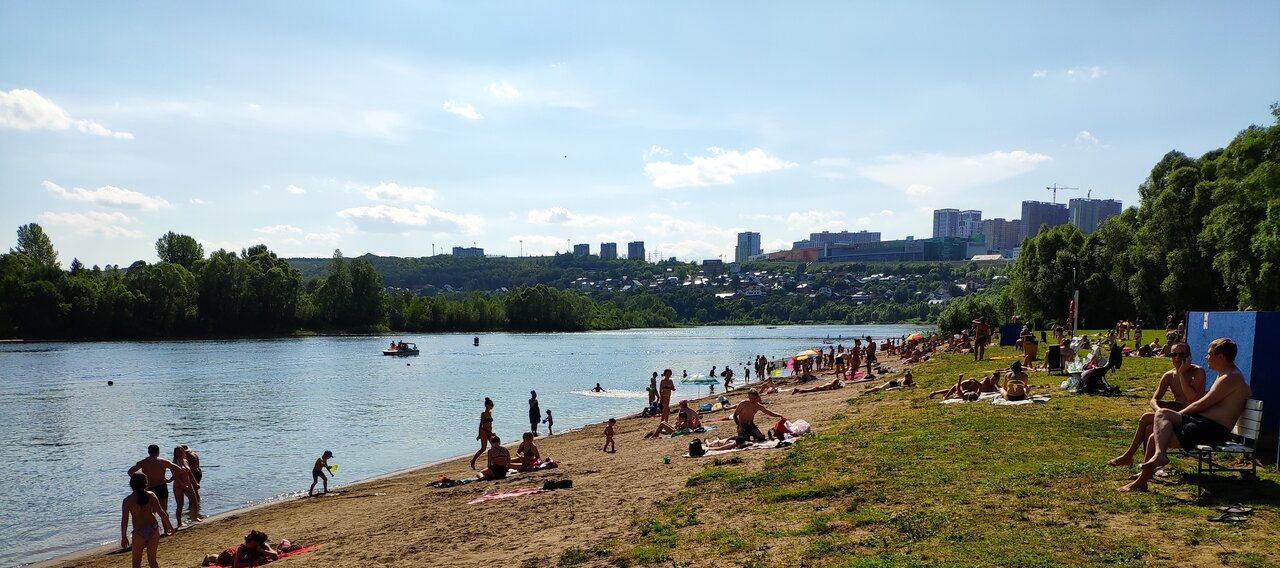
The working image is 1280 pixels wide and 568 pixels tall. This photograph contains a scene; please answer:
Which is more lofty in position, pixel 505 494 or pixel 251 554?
pixel 505 494

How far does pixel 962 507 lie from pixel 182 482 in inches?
615

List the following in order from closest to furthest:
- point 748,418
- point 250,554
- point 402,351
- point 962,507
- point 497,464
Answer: point 962,507, point 250,554, point 748,418, point 497,464, point 402,351

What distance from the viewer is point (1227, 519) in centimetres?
→ 712

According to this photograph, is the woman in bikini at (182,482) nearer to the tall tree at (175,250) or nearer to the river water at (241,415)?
the river water at (241,415)

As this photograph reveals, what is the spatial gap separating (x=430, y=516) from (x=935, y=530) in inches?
355

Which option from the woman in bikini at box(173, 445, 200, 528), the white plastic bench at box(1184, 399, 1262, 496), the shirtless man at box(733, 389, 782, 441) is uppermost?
the white plastic bench at box(1184, 399, 1262, 496)

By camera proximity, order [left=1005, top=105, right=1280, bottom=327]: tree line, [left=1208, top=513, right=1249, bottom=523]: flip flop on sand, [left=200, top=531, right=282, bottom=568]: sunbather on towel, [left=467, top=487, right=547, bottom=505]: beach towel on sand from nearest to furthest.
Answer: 1. [left=1208, top=513, right=1249, bottom=523]: flip flop on sand
2. [left=200, top=531, right=282, bottom=568]: sunbather on towel
3. [left=467, top=487, right=547, bottom=505]: beach towel on sand
4. [left=1005, top=105, right=1280, bottom=327]: tree line

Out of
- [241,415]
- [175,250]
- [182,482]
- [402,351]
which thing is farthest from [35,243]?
[182,482]

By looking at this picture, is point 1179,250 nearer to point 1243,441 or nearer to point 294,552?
point 1243,441

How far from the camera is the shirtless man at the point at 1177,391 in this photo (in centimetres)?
877

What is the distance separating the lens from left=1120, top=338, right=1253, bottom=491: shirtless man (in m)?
7.78

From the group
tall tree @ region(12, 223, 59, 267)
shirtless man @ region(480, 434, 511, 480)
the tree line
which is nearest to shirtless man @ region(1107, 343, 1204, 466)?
shirtless man @ region(480, 434, 511, 480)

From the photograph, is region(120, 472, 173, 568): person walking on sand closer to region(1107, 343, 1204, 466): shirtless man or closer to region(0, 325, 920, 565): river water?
region(0, 325, 920, 565): river water

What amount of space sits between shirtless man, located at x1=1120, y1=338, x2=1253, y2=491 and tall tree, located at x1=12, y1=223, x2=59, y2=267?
14417 cm
